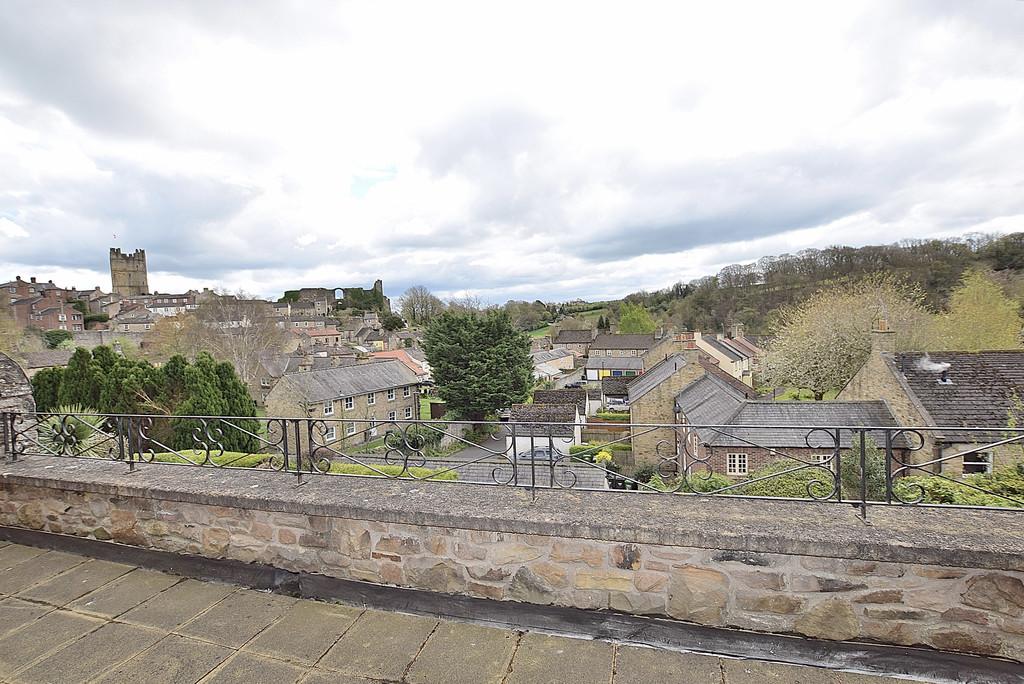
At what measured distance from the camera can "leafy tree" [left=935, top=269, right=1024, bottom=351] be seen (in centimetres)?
2044

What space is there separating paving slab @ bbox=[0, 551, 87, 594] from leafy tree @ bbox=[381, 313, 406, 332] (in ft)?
242

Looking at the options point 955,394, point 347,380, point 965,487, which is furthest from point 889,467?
point 347,380

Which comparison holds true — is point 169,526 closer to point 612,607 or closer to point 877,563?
point 612,607

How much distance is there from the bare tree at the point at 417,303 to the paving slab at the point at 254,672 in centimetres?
7357

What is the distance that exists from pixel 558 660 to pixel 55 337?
205 feet

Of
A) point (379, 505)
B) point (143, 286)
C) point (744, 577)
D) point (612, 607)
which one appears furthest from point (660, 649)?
point (143, 286)

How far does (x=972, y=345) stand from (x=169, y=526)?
2796 cm

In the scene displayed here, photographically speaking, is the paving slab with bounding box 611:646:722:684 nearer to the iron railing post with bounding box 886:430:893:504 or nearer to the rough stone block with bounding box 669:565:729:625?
the rough stone block with bounding box 669:565:729:625

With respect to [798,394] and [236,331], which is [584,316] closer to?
[798,394]

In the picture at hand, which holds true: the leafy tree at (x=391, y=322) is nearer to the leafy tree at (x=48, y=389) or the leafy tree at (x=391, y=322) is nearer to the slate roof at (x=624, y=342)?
the slate roof at (x=624, y=342)

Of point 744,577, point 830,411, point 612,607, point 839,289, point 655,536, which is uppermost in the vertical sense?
point 839,289

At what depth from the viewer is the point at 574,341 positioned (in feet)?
228

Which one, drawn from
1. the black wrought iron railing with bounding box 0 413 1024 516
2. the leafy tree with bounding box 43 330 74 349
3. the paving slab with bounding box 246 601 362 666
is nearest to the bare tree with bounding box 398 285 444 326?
the leafy tree with bounding box 43 330 74 349

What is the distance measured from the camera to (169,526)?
135 inches
